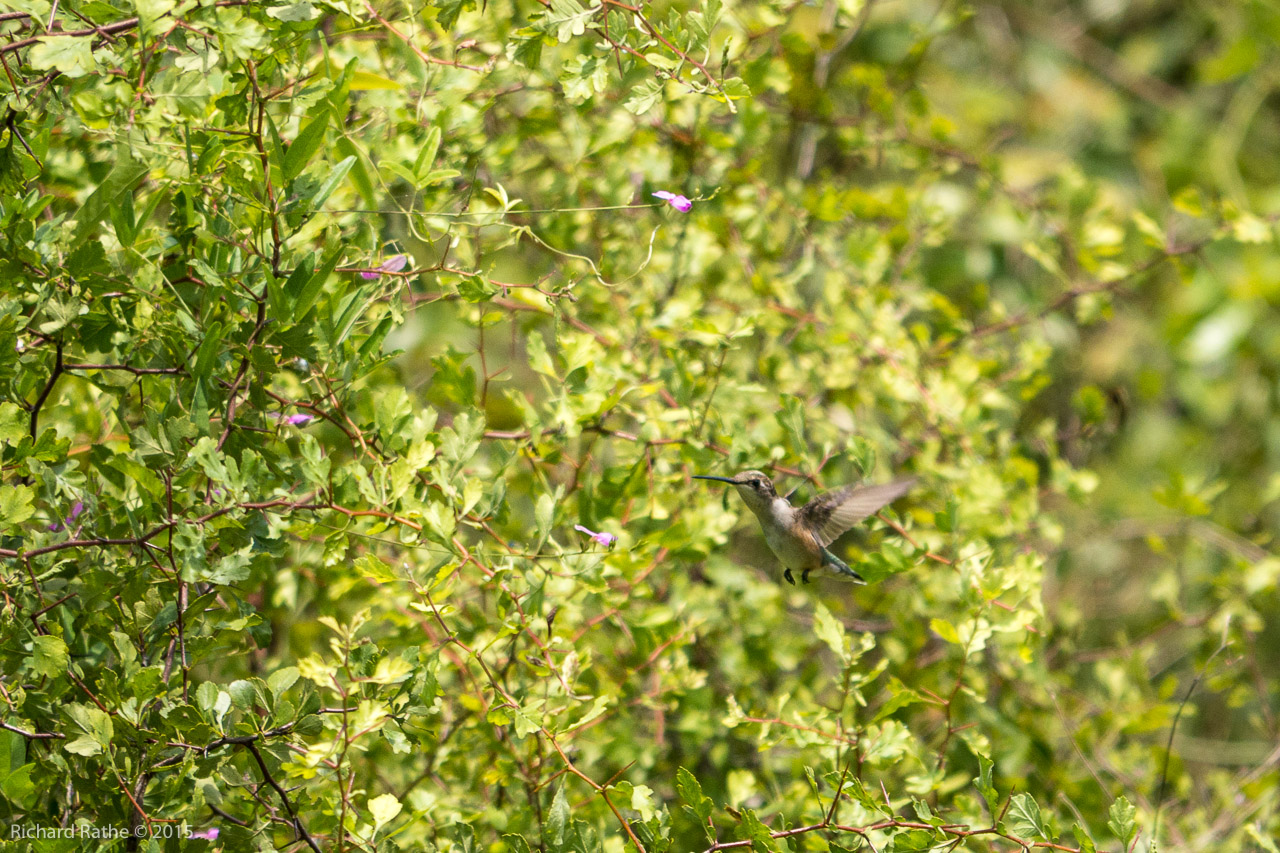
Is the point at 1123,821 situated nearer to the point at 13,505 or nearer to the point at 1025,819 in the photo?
the point at 1025,819

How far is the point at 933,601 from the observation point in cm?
209

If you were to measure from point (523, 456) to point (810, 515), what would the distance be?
503mm

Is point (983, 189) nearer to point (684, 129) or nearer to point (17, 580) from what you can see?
point (684, 129)

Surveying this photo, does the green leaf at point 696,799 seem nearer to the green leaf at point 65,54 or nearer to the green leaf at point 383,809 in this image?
the green leaf at point 383,809

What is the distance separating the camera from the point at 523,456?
193 centimetres

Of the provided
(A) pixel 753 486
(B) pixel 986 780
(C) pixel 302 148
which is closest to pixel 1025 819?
(B) pixel 986 780

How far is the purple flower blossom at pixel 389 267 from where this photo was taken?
1.32 m

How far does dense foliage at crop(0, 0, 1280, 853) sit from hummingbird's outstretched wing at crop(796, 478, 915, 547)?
0.06 meters

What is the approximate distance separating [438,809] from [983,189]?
187cm

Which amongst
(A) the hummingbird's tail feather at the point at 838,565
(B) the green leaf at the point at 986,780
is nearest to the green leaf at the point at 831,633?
(B) the green leaf at the point at 986,780

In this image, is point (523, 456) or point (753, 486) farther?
point (523, 456)

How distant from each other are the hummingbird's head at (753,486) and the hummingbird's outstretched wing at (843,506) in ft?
0.22

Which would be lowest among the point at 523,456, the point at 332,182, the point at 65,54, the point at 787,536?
the point at 787,536

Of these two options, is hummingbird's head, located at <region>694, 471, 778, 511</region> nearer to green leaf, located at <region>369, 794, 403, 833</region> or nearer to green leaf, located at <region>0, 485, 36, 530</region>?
green leaf, located at <region>369, 794, 403, 833</region>
